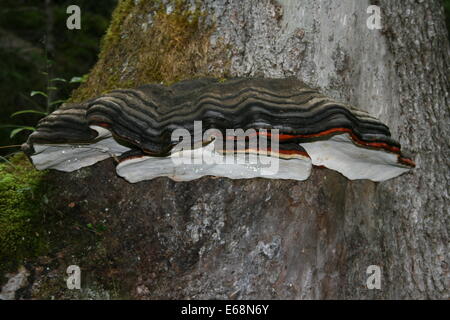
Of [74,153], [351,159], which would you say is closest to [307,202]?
[351,159]

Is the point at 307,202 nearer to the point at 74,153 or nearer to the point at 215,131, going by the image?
the point at 215,131

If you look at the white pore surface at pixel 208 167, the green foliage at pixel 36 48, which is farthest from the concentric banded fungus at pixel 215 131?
the green foliage at pixel 36 48

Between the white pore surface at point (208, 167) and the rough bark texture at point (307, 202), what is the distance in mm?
102

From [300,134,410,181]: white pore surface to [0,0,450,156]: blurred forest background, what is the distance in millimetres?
6628

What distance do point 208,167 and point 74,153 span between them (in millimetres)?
777

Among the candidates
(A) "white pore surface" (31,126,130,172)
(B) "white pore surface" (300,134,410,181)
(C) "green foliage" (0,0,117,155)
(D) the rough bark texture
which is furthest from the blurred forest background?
(B) "white pore surface" (300,134,410,181)

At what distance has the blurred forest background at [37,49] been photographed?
8.41 meters

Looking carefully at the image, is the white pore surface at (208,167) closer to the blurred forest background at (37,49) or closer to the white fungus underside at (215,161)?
the white fungus underside at (215,161)

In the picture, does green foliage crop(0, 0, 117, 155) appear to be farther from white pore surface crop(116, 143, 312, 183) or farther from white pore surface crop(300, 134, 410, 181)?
white pore surface crop(300, 134, 410, 181)

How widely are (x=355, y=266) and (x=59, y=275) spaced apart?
1723mm

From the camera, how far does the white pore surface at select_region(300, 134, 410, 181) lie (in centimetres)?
231

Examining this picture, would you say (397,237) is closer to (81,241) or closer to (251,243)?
(251,243)

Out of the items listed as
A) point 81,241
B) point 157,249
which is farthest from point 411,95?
point 81,241

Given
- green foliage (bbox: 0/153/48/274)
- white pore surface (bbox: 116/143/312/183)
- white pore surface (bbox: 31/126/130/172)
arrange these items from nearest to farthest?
white pore surface (bbox: 116/143/312/183), white pore surface (bbox: 31/126/130/172), green foliage (bbox: 0/153/48/274)
